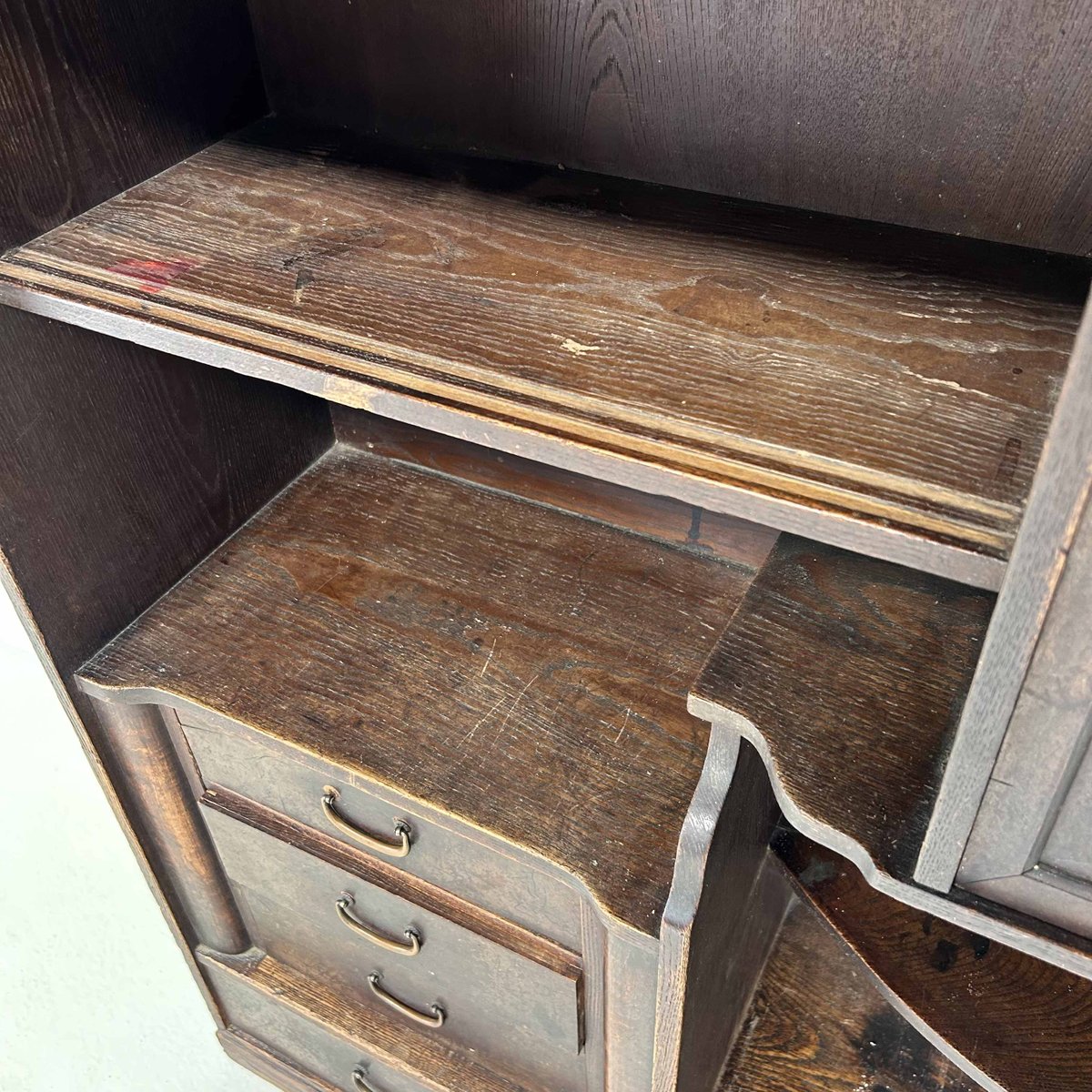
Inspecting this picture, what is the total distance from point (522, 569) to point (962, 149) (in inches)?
24.9

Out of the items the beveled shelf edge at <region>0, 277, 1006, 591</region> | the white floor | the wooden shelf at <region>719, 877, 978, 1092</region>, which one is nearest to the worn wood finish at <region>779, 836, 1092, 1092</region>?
the wooden shelf at <region>719, 877, 978, 1092</region>

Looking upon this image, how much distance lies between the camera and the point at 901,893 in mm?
709

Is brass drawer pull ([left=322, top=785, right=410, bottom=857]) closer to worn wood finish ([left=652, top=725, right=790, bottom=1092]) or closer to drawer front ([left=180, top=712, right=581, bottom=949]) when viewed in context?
drawer front ([left=180, top=712, right=581, bottom=949])

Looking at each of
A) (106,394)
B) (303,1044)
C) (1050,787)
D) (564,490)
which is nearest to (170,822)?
(303,1044)

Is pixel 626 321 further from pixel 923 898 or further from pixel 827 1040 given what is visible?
pixel 827 1040

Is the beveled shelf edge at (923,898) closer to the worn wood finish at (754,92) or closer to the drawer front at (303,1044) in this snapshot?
the worn wood finish at (754,92)

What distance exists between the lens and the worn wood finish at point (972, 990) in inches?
37.9

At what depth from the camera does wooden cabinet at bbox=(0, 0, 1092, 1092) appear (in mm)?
708

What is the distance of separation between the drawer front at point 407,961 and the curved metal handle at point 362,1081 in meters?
0.12

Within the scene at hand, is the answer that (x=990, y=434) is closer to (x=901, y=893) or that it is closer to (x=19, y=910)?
(x=901, y=893)

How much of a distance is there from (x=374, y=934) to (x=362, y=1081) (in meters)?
0.36

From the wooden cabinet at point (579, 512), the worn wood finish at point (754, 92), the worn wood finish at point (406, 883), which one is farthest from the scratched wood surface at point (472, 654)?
the worn wood finish at point (754, 92)

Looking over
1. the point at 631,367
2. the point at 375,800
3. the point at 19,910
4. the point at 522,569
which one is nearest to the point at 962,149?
the point at 631,367

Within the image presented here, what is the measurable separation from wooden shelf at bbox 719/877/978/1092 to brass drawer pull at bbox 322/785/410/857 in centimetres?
45
